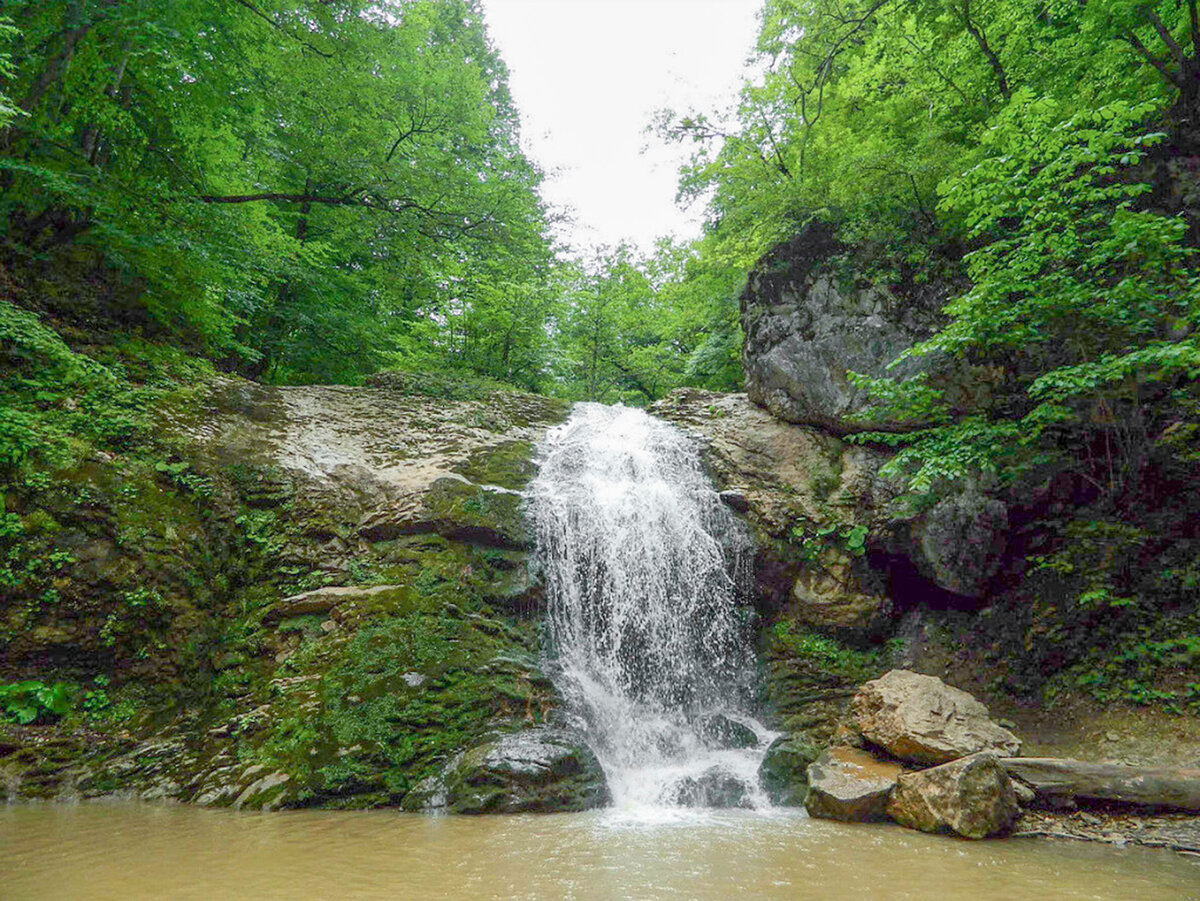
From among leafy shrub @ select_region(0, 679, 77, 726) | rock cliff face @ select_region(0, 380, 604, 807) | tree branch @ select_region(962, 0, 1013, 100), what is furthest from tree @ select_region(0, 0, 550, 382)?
tree branch @ select_region(962, 0, 1013, 100)

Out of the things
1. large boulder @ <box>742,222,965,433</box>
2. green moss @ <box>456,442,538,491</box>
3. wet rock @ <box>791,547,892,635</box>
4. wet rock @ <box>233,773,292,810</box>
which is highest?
large boulder @ <box>742,222,965,433</box>

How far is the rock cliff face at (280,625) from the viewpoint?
500 centimetres

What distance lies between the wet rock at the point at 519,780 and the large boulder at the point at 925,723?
2.49 meters

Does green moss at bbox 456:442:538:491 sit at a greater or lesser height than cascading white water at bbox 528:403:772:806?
greater

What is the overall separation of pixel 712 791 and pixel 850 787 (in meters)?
1.20

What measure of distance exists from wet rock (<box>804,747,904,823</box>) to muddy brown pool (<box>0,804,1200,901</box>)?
189 mm

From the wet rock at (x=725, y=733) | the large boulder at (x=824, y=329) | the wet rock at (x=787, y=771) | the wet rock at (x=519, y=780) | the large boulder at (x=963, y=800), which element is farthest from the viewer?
the large boulder at (x=824, y=329)

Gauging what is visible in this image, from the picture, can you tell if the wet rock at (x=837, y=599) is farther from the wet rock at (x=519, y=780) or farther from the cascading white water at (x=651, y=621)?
the wet rock at (x=519, y=780)

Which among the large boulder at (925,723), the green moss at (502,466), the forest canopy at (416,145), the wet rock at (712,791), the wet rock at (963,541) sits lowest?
the wet rock at (712,791)

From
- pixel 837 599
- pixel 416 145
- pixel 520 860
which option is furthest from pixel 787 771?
pixel 416 145

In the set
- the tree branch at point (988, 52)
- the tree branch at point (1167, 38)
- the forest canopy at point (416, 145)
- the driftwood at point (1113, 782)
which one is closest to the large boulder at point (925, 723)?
the driftwood at point (1113, 782)

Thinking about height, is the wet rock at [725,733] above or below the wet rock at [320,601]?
below

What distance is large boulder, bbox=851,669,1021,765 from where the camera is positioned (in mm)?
4953

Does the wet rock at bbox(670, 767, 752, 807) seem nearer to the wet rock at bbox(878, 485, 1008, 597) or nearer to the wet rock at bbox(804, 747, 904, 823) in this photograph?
the wet rock at bbox(804, 747, 904, 823)
